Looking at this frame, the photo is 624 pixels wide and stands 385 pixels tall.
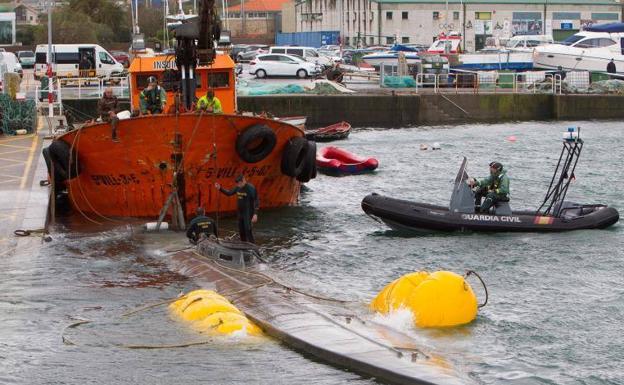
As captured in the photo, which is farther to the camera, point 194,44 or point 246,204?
point 194,44

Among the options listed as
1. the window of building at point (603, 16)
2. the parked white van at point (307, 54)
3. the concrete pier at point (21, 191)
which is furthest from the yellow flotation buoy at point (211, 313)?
the window of building at point (603, 16)

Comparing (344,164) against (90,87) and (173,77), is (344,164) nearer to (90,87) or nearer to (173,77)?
(173,77)

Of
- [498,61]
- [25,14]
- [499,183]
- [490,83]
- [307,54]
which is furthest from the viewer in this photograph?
[25,14]

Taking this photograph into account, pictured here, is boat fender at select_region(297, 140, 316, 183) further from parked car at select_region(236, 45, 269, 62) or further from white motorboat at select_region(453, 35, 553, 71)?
parked car at select_region(236, 45, 269, 62)

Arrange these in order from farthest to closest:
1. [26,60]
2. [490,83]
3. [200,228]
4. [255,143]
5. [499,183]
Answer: [26,60], [490,83], [255,143], [499,183], [200,228]

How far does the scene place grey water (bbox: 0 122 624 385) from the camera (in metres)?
13.5

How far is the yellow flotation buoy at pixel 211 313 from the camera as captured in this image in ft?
47.2

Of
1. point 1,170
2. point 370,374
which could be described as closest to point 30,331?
point 370,374

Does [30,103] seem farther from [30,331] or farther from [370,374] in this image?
[370,374]

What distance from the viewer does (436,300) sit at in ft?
49.6

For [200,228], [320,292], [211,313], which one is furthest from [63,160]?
[211,313]

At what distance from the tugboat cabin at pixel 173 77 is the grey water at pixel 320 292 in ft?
11.4

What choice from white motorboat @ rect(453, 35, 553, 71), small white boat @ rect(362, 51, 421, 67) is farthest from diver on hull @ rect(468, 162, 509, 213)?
small white boat @ rect(362, 51, 421, 67)

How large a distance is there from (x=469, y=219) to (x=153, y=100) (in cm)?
749
